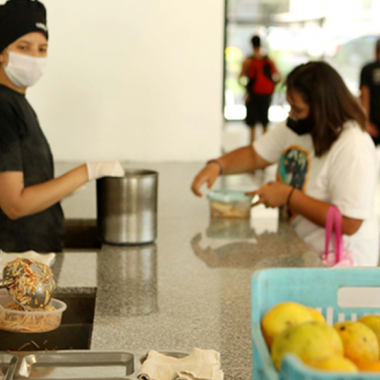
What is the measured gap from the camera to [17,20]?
158cm

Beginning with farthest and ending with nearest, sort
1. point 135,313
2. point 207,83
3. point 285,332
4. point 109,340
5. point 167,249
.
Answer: point 207,83 → point 167,249 → point 135,313 → point 109,340 → point 285,332

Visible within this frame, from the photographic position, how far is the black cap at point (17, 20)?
158 centimetres

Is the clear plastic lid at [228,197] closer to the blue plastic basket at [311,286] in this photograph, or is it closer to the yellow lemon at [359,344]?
the blue plastic basket at [311,286]

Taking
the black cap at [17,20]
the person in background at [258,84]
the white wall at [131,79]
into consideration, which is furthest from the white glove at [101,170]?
the person in background at [258,84]

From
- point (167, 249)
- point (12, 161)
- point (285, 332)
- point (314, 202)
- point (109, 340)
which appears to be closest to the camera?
point (285, 332)

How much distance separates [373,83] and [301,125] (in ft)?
10.3

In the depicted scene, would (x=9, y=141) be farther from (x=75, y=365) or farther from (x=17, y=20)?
(x=75, y=365)

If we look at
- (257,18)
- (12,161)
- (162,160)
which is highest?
(257,18)

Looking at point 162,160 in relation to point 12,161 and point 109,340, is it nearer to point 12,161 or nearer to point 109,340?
point 12,161

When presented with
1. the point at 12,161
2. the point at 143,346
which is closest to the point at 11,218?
the point at 12,161

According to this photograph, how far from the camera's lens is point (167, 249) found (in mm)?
1635

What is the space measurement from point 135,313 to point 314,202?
2.96 feet

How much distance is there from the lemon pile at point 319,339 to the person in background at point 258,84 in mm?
6784

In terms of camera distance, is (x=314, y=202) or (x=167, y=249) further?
(x=314, y=202)
